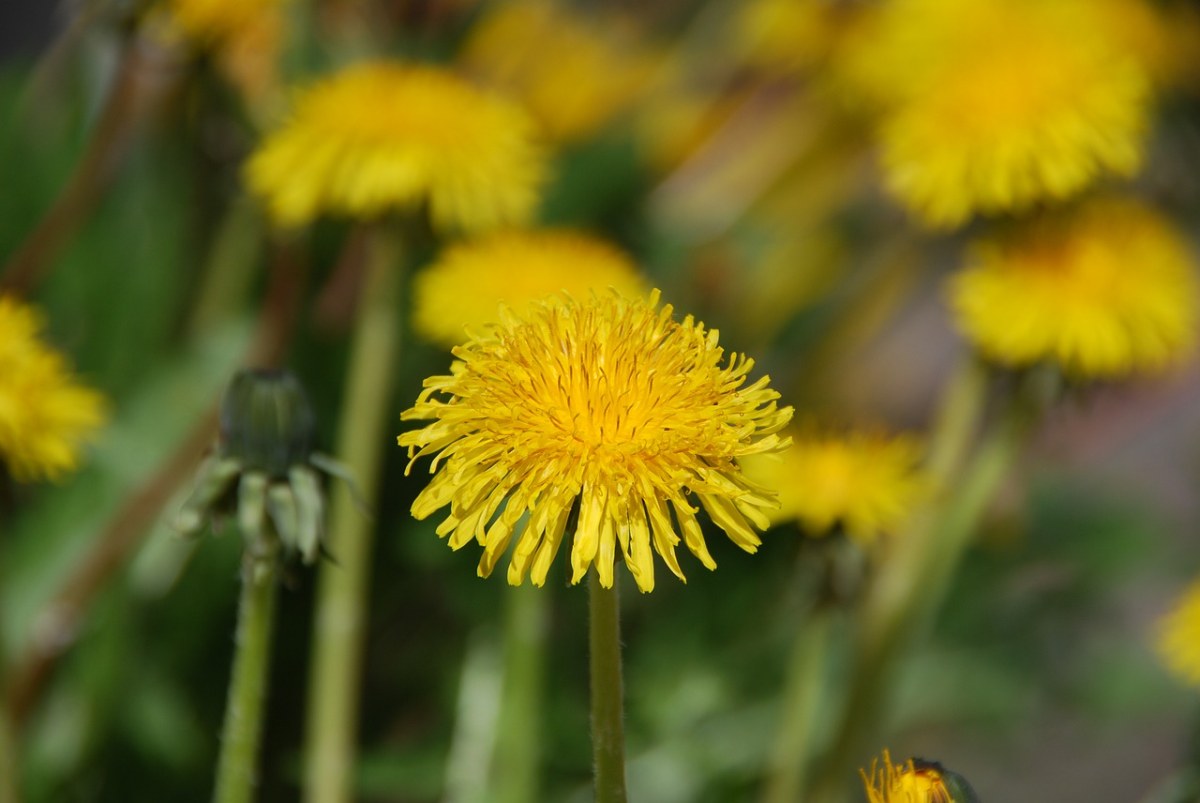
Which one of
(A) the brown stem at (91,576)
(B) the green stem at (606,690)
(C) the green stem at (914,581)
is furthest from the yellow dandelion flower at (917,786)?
(A) the brown stem at (91,576)

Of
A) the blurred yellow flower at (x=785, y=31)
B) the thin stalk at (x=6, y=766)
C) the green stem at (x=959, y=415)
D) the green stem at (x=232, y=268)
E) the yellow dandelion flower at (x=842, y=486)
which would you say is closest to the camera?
the thin stalk at (x=6, y=766)

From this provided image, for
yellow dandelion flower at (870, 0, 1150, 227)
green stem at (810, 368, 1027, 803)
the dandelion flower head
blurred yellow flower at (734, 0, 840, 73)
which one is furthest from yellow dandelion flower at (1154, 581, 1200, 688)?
blurred yellow flower at (734, 0, 840, 73)

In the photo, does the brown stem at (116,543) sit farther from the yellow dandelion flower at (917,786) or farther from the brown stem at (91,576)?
the yellow dandelion flower at (917,786)

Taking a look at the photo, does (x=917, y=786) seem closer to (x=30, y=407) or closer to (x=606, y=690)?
(x=606, y=690)

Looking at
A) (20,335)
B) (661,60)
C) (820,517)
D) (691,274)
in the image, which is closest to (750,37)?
(661,60)

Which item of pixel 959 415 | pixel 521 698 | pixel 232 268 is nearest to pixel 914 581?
pixel 959 415

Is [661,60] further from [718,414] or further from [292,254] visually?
[718,414]
